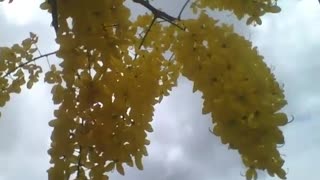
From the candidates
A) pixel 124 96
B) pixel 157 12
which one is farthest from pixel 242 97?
pixel 157 12

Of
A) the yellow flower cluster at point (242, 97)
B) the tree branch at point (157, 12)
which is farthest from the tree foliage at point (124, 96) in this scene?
the tree branch at point (157, 12)

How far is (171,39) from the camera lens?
3314mm

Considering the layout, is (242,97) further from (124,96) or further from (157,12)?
(157,12)

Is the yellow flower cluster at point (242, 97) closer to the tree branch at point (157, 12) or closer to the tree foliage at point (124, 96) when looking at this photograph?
the tree foliage at point (124, 96)

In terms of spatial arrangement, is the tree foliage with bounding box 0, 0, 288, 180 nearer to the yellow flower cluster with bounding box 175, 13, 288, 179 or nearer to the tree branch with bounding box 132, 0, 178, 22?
the yellow flower cluster with bounding box 175, 13, 288, 179

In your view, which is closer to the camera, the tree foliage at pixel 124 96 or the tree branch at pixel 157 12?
the tree foliage at pixel 124 96

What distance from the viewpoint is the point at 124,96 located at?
8.05ft

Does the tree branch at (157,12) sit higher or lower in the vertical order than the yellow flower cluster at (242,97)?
higher

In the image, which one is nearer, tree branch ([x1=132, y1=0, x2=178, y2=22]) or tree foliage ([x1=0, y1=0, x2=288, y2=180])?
tree foliage ([x1=0, y1=0, x2=288, y2=180])

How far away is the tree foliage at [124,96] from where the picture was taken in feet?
7.49

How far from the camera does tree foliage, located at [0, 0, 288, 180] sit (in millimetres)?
2283

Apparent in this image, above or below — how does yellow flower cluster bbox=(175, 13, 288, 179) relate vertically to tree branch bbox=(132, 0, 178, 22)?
below

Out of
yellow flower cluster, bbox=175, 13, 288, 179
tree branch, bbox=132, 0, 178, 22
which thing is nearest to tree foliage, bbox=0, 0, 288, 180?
yellow flower cluster, bbox=175, 13, 288, 179

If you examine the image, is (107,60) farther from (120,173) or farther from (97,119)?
(120,173)
